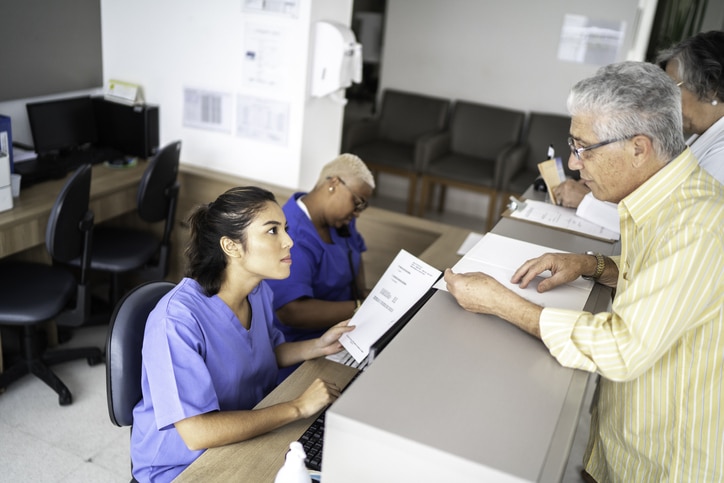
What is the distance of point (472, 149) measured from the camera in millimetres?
5293

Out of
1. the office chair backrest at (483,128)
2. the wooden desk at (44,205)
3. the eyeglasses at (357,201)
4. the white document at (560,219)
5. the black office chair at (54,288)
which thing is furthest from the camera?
the office chair backrest at (483,128)

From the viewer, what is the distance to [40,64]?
3209mm

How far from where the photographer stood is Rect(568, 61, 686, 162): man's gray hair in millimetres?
1174

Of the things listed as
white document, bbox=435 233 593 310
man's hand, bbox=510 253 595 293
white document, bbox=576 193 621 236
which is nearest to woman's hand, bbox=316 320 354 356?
white document, bbox=435 233 593 310

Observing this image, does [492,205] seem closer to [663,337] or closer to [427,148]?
[427,148]

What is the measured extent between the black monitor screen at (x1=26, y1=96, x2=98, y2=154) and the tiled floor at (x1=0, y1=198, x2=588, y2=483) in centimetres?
111

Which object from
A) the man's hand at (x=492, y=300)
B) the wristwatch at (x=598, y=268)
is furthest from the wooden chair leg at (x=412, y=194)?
the man's hand at (x=492, y=300)

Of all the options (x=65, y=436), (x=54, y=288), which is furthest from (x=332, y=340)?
(x=54, y=288)

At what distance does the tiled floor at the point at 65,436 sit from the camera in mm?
2271

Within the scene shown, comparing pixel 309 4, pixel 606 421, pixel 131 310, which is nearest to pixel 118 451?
pixel 131 310

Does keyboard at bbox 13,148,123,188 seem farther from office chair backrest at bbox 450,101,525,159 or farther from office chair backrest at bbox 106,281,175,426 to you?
office chair backrest at bbox 450,101,525,159

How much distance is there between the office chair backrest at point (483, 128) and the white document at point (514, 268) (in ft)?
11.8

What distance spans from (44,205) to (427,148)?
9.91 feet

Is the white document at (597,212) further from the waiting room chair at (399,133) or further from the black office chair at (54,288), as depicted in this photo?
the waiting room chair at (399,133)
